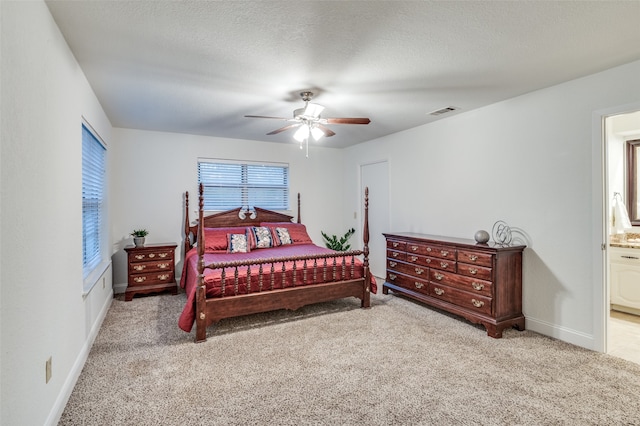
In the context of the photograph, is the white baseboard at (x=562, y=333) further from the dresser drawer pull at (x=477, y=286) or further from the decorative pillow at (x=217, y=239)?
the decorative pillow at (x=217, y=239)

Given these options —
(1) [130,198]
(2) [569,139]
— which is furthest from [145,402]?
(2) [569,139]

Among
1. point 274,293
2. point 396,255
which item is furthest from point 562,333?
point 274,293

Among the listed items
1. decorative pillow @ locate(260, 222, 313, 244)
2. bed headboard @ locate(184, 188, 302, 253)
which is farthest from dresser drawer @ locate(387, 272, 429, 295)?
bed headboard @ locate(184, 188, 302, 253)

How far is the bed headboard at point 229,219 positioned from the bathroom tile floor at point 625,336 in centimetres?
440

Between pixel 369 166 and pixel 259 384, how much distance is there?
415 cm

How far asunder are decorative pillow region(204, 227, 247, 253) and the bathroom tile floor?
4.35 meters

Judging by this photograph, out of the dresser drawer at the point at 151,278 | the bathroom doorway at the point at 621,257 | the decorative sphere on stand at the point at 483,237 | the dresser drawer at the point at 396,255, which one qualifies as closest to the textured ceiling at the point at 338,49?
the bathroom doorway at the point at 621,257

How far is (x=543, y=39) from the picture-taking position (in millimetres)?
2227

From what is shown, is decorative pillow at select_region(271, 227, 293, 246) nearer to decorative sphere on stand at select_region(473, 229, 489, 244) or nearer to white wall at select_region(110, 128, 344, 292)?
white wall at select_region(110, 128, 344, 292)

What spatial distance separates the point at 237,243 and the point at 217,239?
0.31 meters

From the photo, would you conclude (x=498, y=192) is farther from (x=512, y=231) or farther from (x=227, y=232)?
(x=227, y=232)

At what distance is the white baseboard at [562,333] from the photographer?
288cm

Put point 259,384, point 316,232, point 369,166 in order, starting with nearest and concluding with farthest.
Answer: point 259,384 → point 369,166 → point 316,232

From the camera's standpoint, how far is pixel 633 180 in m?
4.07
